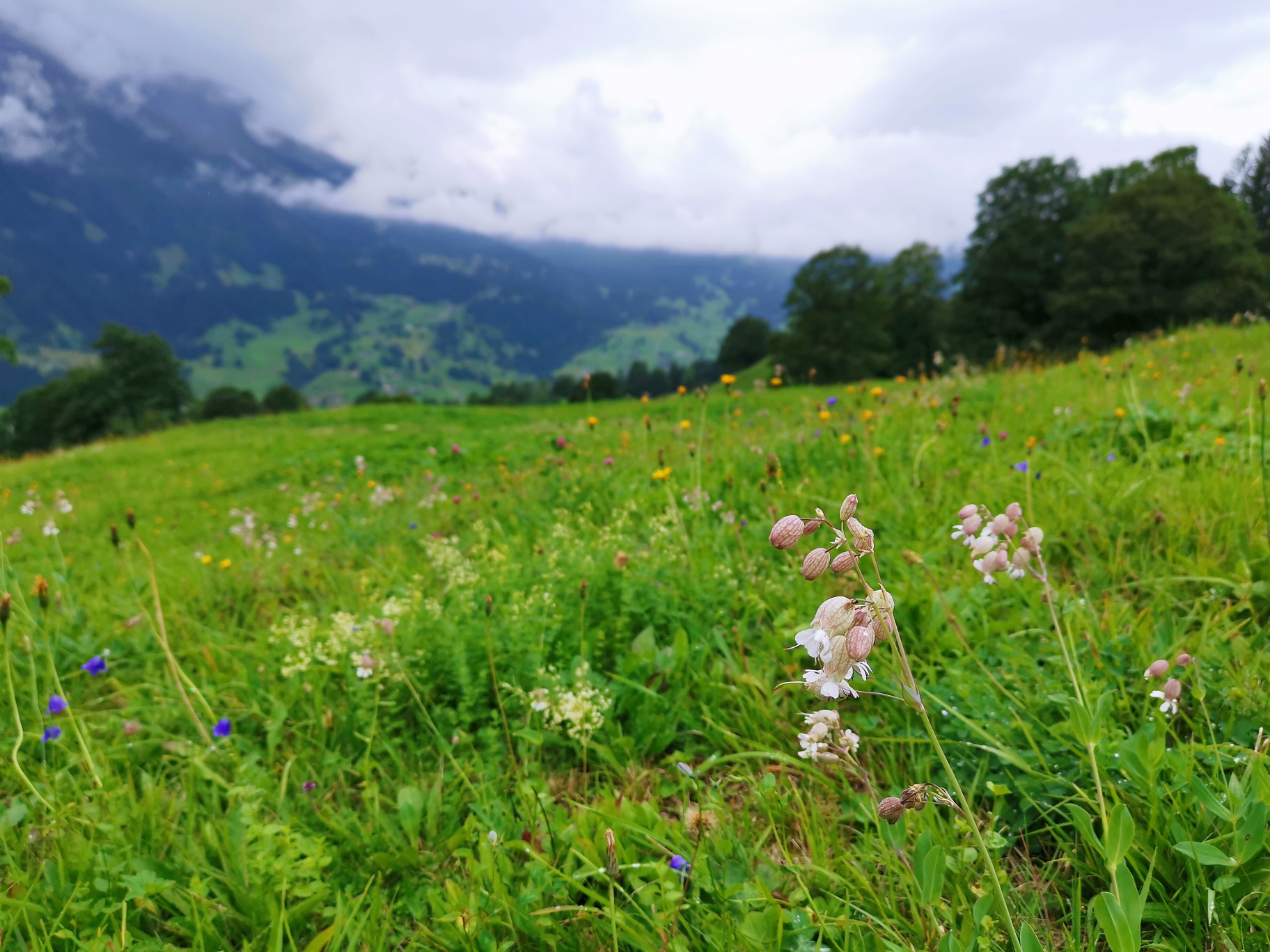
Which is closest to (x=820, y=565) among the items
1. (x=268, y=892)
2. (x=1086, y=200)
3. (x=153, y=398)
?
(x=268, y=892)

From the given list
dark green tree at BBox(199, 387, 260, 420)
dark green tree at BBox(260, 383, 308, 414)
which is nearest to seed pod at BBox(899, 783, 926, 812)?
dark green tree at BBox(260, 383, 308, 414)

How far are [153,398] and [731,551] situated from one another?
80567 millimetres

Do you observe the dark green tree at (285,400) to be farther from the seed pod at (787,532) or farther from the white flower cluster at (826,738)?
the seed pod at (787,532)

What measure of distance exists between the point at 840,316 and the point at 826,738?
47.5 meters

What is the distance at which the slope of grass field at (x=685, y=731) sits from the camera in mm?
1565

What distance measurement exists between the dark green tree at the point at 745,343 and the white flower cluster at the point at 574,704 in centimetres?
7536

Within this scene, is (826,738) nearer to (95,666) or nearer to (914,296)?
(95,666)

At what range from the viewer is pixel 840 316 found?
4509cm

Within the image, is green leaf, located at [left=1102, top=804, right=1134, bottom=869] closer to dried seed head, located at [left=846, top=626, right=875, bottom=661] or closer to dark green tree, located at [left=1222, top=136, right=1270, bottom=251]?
dried seed head, located at [left=846, top=626, right=875, bottom=661]

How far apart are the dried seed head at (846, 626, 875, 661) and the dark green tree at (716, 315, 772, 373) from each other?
251 feet

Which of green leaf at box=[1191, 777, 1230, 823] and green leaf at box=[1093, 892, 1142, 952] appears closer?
green leaf at box=[1093, 892, 1142, 952]

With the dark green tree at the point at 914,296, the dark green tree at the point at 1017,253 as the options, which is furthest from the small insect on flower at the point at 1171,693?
the dark green tree at the point at 914,296

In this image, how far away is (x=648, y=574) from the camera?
3125 mm

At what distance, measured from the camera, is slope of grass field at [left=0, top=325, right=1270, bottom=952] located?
1.57 m
